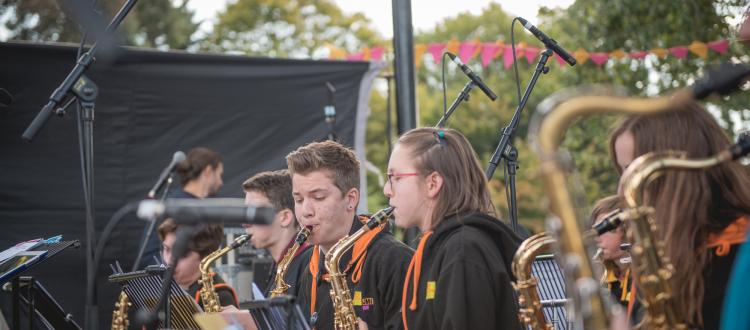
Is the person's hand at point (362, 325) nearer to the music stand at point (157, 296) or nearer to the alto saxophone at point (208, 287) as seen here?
the music stand at point (157, 296)

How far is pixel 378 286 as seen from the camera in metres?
4.40

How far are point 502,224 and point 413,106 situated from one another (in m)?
2.78

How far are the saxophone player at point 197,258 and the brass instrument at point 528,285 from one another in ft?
9.90

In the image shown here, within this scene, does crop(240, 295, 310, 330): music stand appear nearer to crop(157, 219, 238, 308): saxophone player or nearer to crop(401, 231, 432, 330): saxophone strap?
crop(401, 231, 432, 330): saxophone strap

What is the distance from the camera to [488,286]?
3641 mm

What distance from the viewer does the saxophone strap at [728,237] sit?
2779 millimetres

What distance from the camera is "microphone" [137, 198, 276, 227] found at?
2.50 m

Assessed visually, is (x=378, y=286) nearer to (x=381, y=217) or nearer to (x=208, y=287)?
(x=381, y=217)

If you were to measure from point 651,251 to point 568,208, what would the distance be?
0.37m

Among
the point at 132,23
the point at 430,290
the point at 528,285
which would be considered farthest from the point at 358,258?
the point at 132,23

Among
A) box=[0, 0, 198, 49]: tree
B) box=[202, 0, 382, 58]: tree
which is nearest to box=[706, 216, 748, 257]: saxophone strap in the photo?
box=[0, 0, 198, 49]: tree

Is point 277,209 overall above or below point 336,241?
above

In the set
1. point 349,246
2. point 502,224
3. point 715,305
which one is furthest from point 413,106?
point 715,305

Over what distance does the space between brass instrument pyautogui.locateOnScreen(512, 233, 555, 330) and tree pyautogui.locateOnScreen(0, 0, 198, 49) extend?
15.8m
